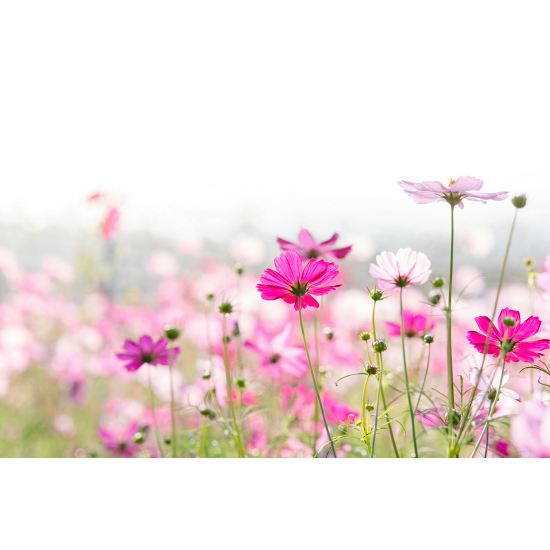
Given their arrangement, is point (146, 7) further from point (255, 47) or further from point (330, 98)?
point (330, 98)

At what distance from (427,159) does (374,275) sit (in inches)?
10.0

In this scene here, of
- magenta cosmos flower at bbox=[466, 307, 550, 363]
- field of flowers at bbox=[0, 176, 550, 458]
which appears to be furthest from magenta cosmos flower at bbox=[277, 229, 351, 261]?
magenta cosmos flower at bbox=[466, 307, 550, 363]

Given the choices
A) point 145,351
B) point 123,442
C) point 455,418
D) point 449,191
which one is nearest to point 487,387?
point 455,418

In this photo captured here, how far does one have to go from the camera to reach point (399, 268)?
32cm

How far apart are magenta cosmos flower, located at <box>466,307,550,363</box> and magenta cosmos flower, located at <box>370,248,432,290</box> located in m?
0.06

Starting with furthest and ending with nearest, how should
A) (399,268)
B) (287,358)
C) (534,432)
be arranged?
1. (287,358)
2. (399,268)
3. (534,432)

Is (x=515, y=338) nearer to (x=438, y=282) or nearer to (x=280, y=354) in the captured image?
(x=438, y=282)

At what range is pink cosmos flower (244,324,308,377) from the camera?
0.43m

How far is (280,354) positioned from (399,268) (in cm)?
18

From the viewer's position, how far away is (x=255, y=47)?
0.48 meters
